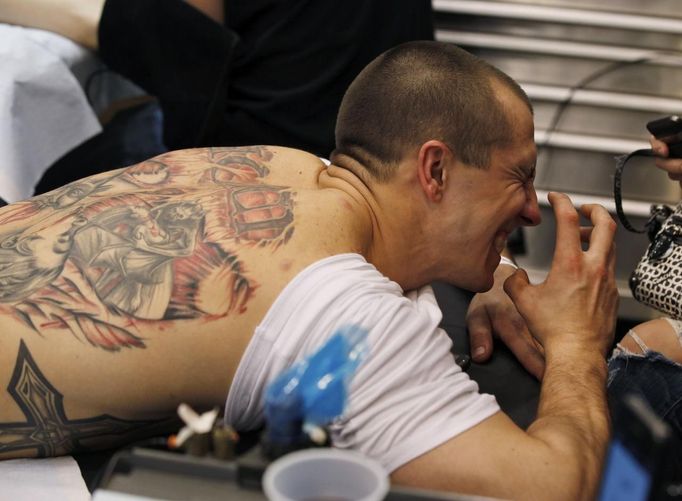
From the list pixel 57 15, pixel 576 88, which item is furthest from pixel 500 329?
pixel 576 88

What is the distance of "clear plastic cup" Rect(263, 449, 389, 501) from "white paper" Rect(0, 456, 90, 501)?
1.55 ft

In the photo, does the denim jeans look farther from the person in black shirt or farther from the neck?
the person in black shirt

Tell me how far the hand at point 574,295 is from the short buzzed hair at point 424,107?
0.18 m

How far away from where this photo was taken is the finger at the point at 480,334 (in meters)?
1.41

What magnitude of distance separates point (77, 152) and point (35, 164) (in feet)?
1.15

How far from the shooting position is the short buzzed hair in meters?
1.25

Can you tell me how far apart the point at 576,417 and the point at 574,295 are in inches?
9.6

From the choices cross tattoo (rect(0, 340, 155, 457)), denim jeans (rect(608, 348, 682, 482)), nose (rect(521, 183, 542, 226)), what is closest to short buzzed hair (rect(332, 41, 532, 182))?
nose (rect(521, 183, 542, 226))

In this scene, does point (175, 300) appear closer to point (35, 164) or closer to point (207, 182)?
point (207, 182)

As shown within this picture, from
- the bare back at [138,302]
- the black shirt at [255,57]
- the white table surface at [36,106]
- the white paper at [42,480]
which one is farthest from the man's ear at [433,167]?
the white table surface at [36,106]

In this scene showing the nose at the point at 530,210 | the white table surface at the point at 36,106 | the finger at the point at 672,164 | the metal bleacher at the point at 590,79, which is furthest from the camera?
the metal bleacher at the point at 590,79

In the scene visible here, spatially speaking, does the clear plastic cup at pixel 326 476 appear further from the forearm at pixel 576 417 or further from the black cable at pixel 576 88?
the black cable at pixel 576 88

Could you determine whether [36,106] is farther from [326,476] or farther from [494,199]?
[326,476]

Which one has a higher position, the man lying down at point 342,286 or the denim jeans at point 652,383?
the man lying down at point 342,286
